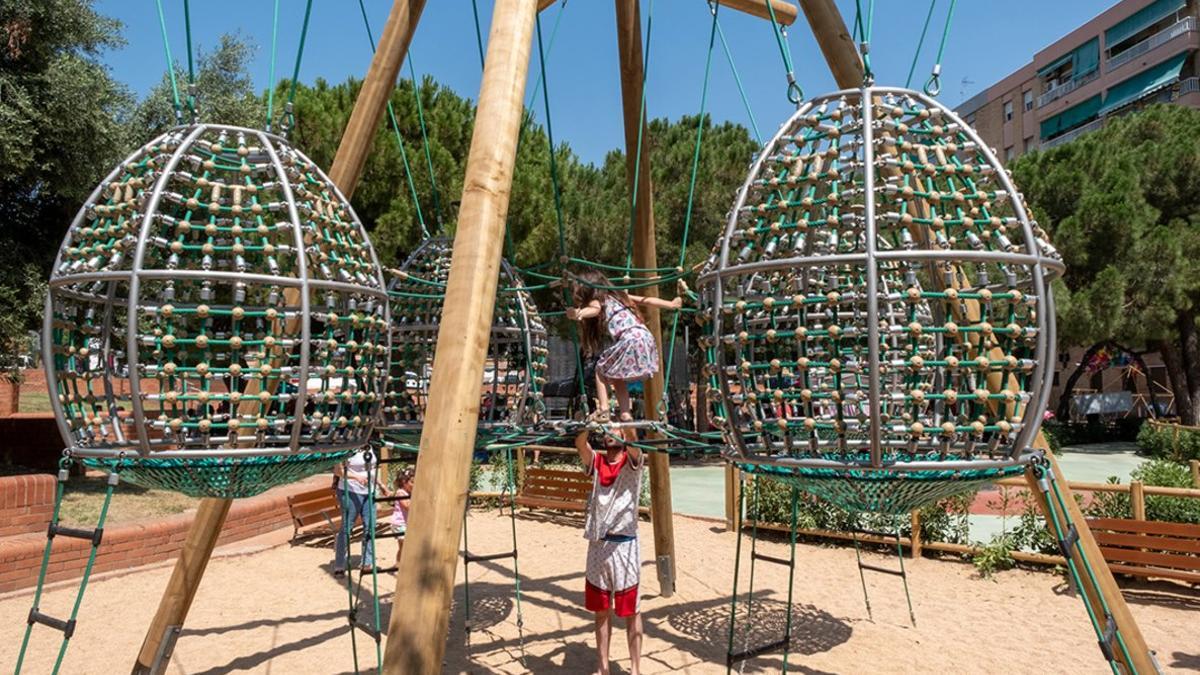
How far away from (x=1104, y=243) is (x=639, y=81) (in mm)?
16542

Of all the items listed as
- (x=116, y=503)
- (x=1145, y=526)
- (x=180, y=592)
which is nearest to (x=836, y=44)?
(x=180, y=592)

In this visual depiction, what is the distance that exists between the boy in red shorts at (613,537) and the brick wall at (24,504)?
661 centimetres

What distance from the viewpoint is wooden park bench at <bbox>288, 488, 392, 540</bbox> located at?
32.6 feet

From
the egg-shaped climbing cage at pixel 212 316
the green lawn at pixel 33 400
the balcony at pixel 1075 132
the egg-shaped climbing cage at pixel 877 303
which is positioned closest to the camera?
the egg-shaped climbing cage at pixel 877 303

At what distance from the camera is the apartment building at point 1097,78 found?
107 feet

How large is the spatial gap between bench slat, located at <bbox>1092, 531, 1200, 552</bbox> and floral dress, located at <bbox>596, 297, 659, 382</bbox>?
4893mm

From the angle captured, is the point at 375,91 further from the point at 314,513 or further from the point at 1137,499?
the point at 1137,499

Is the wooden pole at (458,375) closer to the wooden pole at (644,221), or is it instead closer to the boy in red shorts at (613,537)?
the boy in red shorts at (613,537)

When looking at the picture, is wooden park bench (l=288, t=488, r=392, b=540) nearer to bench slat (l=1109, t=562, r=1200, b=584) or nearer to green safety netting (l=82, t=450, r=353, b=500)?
green safety netting (l=82, t=450, r=353, b=500)

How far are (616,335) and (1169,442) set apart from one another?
59.5ft

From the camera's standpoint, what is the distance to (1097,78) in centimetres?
3772

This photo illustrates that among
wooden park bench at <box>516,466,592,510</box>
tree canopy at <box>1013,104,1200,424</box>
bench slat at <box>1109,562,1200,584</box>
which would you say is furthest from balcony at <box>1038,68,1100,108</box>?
bench slat at <box>1109,562,1200,584</box>

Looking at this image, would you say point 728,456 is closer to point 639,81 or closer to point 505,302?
point 505,302

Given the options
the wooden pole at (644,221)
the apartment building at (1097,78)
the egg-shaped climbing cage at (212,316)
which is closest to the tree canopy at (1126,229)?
the apartment building at (1097,78)
